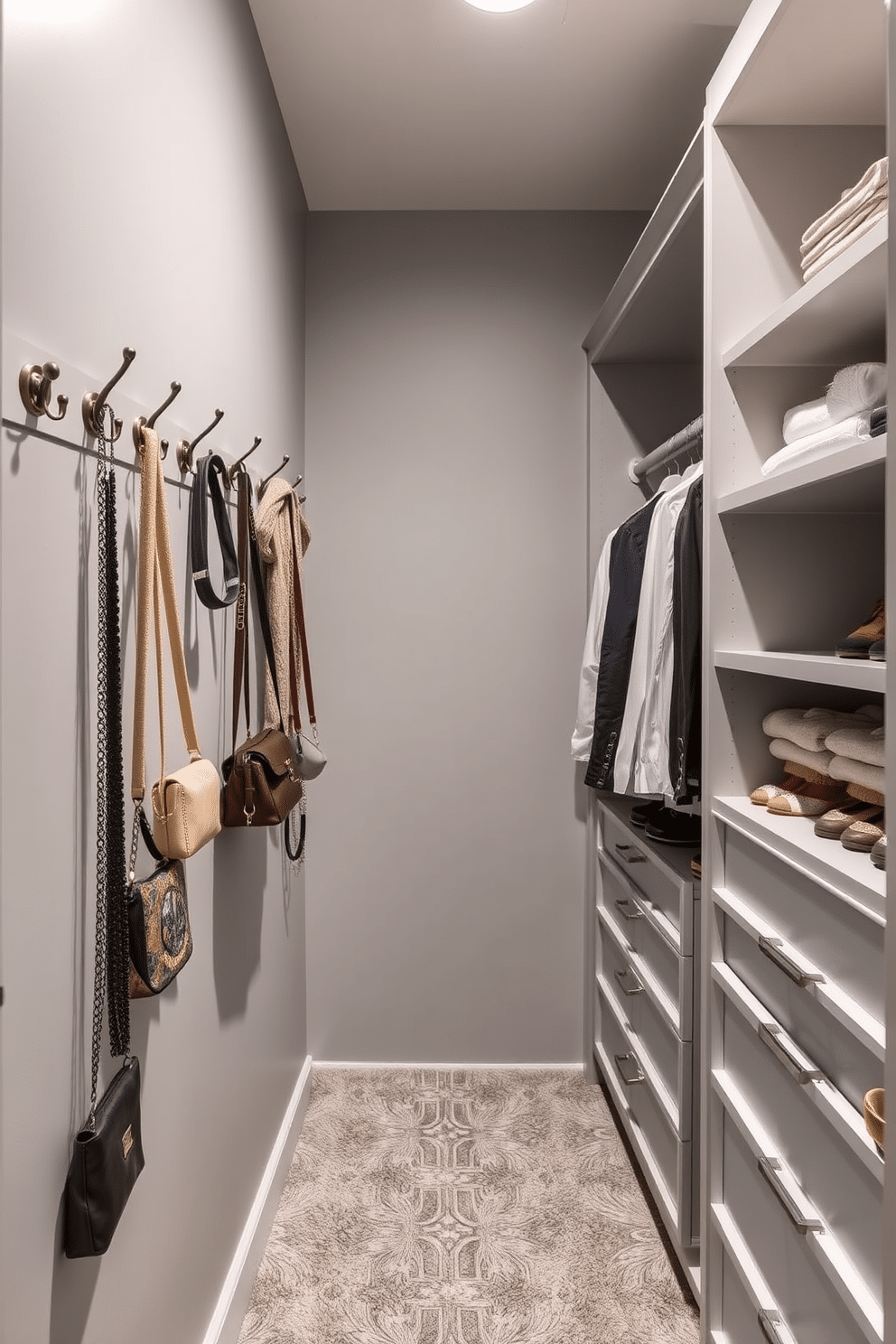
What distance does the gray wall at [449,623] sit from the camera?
2646 mm

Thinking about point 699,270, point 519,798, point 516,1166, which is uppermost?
point 699,270

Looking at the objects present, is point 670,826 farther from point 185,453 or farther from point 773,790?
point 185,453

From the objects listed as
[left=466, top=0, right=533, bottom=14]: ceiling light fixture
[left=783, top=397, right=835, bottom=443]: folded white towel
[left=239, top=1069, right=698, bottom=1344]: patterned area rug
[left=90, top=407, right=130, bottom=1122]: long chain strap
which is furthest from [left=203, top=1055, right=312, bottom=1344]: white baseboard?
[left=466, top=0, right=533, bottom=14]: ceiling light fixture

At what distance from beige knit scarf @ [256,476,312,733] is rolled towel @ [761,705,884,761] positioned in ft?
3.13

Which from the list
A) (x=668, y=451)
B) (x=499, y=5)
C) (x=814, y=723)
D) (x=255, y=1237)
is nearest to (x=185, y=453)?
(x=814, y=723)

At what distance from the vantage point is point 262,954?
1.99 meters

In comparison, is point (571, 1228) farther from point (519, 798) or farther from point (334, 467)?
point (334, 467)

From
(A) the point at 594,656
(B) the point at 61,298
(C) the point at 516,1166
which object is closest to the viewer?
(B) the point at 61,298

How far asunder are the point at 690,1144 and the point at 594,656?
3.99 ft

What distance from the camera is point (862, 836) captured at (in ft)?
3.84

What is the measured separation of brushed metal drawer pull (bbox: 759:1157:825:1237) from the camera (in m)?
1.13

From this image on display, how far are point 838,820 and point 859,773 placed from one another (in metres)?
0.07

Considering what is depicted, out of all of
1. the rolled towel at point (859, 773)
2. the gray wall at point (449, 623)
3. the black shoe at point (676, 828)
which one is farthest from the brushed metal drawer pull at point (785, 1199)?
the gray wall at point (449, 623)

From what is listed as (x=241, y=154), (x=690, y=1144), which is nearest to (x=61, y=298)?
(x=241, y=154)
